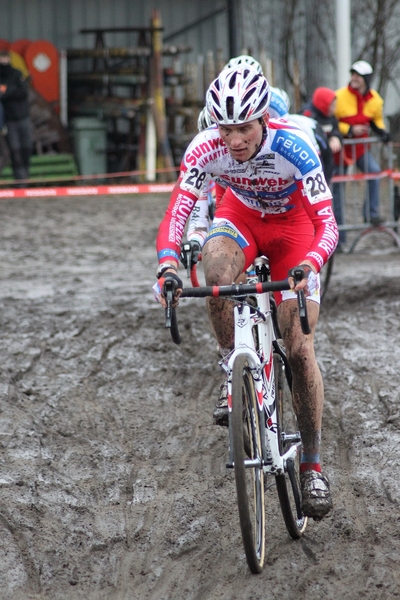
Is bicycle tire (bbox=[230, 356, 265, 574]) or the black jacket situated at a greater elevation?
the black jacket

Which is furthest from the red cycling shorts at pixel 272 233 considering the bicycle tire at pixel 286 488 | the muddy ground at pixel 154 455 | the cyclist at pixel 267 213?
the muddy ground at pixel 154 455

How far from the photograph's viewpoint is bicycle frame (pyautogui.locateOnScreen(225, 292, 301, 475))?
12.8ft

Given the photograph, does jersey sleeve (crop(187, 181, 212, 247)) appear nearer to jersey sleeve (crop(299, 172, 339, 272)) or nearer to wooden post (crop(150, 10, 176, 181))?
jersey sleeve (crop(299, 172, 339, 272))

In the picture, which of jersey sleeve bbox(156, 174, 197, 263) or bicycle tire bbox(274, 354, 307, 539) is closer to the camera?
bicycle tire bbox(274, 354, 307, 539)

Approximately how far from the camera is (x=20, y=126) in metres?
15.5

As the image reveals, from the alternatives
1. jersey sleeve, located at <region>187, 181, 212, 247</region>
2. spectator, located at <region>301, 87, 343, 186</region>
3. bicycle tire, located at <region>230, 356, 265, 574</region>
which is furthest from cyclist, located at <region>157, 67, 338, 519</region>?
spectator, located at <region>301, 87, 343, 186</region>

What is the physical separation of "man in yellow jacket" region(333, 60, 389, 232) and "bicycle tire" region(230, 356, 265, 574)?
749 centimetres

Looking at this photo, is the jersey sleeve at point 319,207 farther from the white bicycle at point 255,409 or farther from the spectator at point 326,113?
the spectator at point 326,113

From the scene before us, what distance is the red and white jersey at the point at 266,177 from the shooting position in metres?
4.30

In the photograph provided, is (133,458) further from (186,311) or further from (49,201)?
(49,201)

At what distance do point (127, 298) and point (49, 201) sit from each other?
306 inches

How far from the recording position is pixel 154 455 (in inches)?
213

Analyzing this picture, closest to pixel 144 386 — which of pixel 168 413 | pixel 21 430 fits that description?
pixel 168 413

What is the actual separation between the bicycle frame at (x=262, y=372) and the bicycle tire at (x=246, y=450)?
5cm
